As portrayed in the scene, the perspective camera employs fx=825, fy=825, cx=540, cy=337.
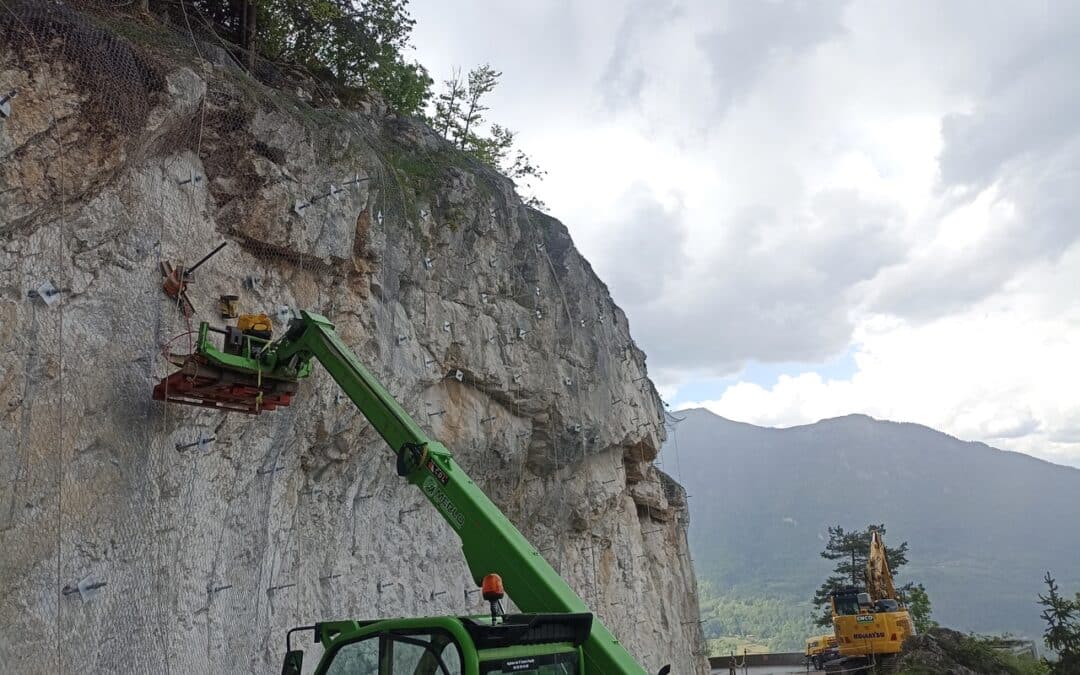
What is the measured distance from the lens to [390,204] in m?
14.6

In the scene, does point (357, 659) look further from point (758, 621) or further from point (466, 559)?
point (758, 621)

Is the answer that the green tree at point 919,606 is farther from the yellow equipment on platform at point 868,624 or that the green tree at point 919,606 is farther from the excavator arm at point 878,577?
the yellow equipment on platform at point 868,624

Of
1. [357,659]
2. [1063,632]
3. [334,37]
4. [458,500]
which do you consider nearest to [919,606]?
[1063,632]

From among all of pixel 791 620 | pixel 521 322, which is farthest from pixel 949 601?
pixel 521 322

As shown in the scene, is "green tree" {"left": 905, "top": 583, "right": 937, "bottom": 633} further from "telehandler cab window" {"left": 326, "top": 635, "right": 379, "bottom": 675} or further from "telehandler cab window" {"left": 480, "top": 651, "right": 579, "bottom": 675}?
"telehandler cab window" {"left": 326, "top": 635, "right": 379, "bottom": 675}

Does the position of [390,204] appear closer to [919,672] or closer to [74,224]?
[74,224]

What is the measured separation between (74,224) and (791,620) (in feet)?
526

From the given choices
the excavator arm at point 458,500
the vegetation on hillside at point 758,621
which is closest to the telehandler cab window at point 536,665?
the excavator arm at point 458,500

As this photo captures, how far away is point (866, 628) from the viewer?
1006 inches

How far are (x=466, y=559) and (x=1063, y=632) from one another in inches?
900

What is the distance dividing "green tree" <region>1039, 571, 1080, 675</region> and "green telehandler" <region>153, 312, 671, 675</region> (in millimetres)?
22206

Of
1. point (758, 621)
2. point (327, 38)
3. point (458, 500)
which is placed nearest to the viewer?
point (458, 500)

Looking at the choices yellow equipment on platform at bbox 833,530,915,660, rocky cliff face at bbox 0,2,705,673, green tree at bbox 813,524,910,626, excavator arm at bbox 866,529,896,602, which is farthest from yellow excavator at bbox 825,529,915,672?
green tree at bbox 813,524,910,626

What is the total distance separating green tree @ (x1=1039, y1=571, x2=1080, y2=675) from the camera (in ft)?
74.7
